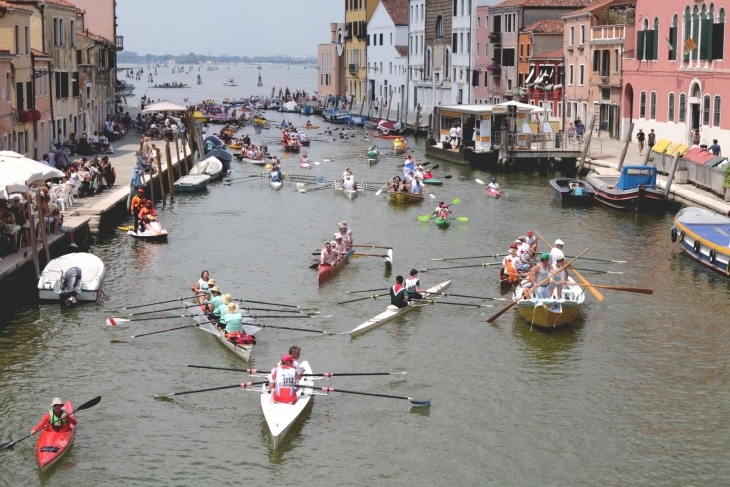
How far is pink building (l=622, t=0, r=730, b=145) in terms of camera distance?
5584 cm

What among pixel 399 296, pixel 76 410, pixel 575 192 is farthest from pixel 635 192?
pixel 76 410

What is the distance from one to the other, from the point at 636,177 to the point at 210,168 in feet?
74.5

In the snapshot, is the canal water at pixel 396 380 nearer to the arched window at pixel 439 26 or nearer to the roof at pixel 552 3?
the roof at pixel 552 3

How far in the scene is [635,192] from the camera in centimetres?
4694

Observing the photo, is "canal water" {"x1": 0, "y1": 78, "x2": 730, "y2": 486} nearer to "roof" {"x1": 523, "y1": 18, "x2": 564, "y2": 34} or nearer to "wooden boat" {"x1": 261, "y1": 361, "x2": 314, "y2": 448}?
"wooden boat" {"x1": 261, "y1": 361, "x2": 314, "y2": 448}

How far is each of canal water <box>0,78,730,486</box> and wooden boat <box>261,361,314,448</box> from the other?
0.90 ft

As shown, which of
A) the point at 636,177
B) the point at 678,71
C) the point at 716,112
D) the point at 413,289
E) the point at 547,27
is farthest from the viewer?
the point at 547,27

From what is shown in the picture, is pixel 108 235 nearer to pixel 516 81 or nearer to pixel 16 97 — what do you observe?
pixel 16 97

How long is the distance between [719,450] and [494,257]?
55.1 ft

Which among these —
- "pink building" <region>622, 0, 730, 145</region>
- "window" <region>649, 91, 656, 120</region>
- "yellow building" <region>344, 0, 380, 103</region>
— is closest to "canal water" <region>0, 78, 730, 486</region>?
"pink building" <region>622, 0, 730, 145</region>

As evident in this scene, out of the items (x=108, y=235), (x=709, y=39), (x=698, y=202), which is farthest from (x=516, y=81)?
(x=108, y=235)

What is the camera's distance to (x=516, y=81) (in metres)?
89.1

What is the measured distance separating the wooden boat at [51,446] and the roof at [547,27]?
70044mm

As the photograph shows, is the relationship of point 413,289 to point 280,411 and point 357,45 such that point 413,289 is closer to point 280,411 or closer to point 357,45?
point 280,411
